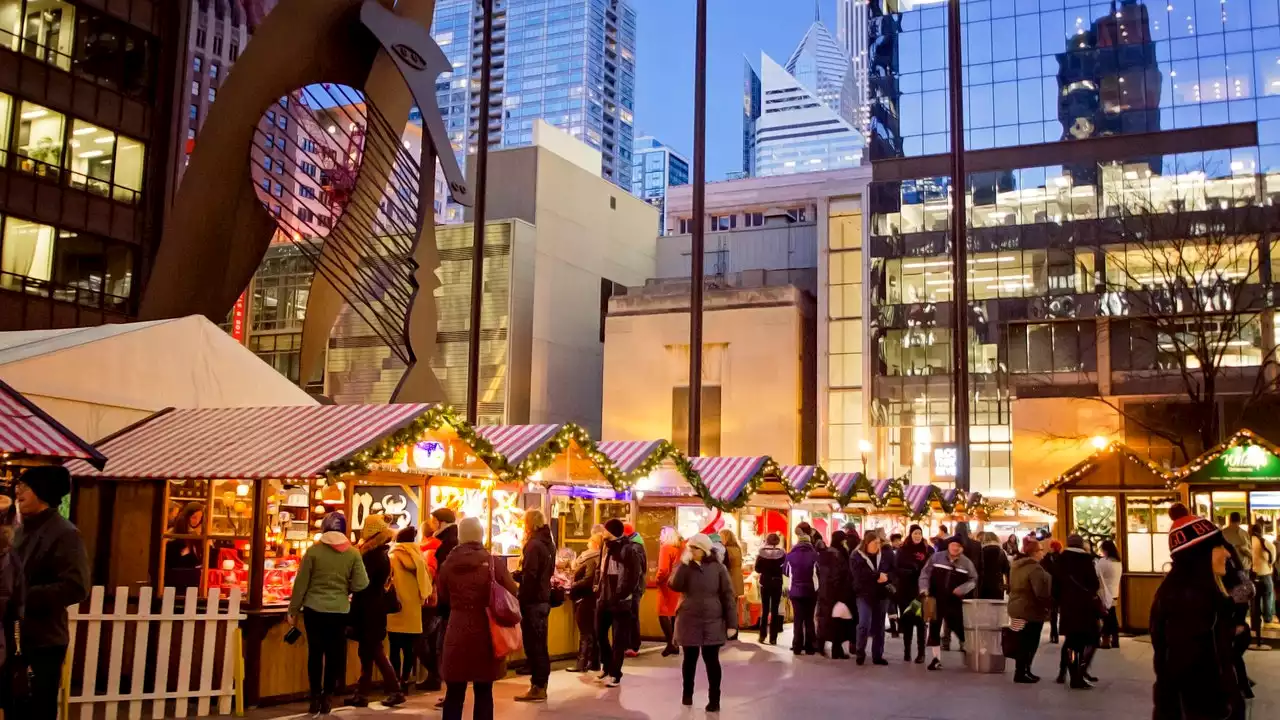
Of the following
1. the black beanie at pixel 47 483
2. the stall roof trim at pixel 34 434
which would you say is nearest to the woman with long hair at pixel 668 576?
the stall roof trim at pixel 34 434

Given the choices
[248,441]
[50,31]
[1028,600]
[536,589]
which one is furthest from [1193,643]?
[50,31]

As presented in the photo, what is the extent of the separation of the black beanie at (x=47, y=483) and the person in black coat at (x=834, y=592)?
11.8 m

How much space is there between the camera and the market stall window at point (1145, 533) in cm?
2142

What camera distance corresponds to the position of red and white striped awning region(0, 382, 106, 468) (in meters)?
9.80

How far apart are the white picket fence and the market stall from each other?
35cm

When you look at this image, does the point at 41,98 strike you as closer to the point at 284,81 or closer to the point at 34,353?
the point at 284,81

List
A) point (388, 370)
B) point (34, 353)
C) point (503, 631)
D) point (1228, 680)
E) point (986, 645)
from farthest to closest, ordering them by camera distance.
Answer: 1. point (388, 370)
2. point (986, 645)
3. point (34, 353)
4. point (503, 631)
5. point (1228, 680)

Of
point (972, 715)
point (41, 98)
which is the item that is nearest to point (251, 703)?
point (972, 715)

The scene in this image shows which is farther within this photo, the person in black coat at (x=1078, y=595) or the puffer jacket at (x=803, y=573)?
the puffer jacket at (x=803, y=573)

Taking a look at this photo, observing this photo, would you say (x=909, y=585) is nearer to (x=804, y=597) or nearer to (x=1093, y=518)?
(x=804, y=597)

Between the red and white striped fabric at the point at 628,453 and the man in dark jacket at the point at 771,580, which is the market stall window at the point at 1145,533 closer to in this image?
the man in dark jacket at the point at 771,580

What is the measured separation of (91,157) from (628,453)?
70.1 ft

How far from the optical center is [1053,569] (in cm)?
1363

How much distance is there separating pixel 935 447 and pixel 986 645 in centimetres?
3702
